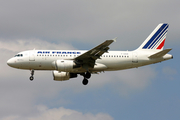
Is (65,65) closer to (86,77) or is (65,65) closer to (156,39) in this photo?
(86,77)

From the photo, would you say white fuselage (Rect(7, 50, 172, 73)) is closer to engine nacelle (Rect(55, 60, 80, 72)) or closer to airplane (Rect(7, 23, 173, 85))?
airplane (Rect(7, 23, 173, 85))

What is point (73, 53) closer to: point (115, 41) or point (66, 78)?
point (66, 78)

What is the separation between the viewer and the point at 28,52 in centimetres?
5541

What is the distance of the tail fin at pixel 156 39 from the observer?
2313 inches

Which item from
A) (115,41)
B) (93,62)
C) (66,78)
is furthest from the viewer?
(66,78)

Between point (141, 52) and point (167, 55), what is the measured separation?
3.79 m

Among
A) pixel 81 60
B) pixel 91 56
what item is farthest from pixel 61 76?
pixel 91 56

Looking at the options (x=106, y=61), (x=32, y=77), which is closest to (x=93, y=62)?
(x=106, y=61)

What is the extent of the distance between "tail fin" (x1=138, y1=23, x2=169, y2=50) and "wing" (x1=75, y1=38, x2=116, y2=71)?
337 inches

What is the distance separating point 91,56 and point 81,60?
1.69 metres

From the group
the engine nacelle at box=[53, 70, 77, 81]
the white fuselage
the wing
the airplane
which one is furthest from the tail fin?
the engine nacelle at box=[53, 70, 77, 81]

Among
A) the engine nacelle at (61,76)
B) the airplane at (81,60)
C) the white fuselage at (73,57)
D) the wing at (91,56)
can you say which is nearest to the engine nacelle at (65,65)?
the airplane at (81,60)

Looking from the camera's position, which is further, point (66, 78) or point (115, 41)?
point (66, 78)

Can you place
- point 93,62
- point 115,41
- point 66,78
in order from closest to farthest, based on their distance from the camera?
→ point 115,41 < point 93,62 < point 66,78
